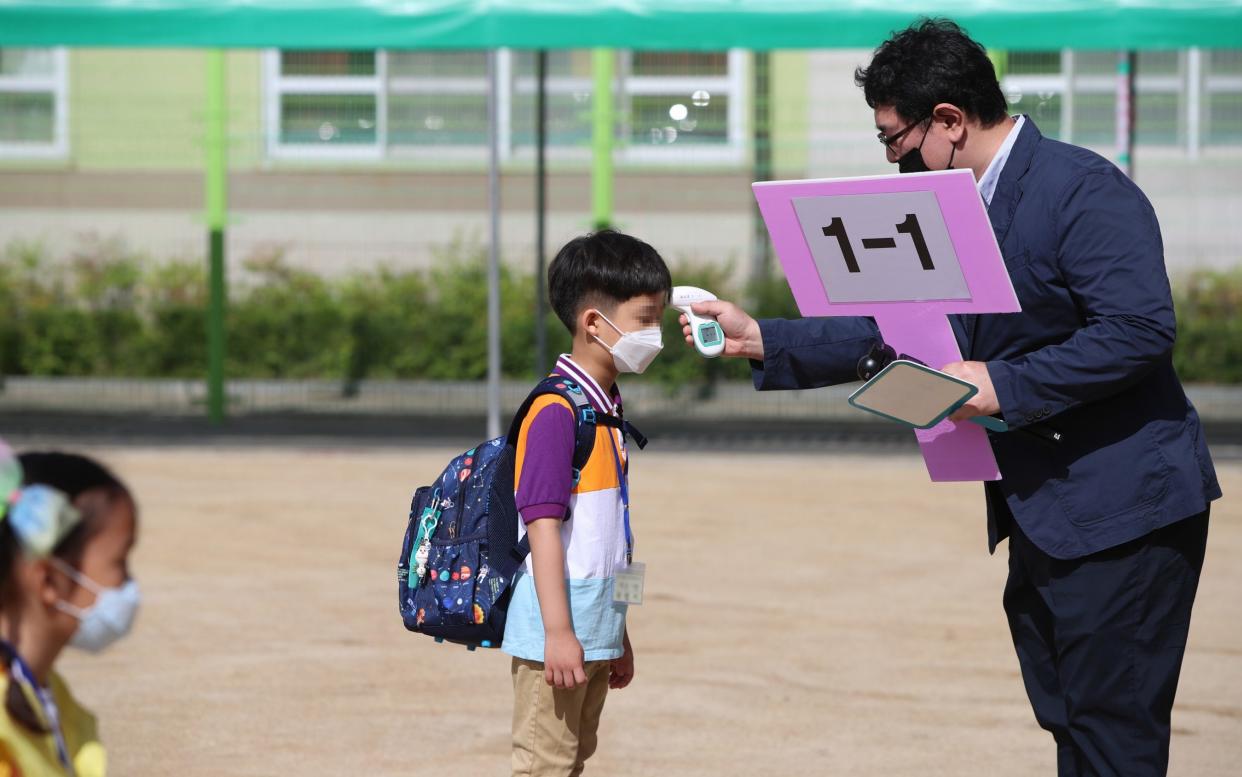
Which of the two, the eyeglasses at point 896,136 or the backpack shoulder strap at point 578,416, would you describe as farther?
the backpack shoulder strap at point 578,416

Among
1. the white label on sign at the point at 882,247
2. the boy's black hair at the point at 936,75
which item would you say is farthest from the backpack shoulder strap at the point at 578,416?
the boy's black hair at the point at 936,75

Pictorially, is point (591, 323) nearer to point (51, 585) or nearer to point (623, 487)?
point (623, 487)

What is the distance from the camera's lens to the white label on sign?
316 cm

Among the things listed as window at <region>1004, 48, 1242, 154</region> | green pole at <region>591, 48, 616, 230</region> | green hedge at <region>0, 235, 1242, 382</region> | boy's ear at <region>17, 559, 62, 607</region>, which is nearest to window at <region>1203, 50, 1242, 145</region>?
window at <region>1004, 48, 1242, 154</region>

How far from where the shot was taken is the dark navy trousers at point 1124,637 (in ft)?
10.7

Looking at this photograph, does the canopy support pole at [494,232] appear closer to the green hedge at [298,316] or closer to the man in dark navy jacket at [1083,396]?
the green hedge at [298,316]

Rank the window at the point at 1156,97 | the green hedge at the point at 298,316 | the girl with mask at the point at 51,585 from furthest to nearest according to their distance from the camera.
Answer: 1. the green hedge at the point at 298,316
2. the window at the point at 1156,97
3. the girl with mask at the point at 51,585

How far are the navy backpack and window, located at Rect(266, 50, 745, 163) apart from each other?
10.2m

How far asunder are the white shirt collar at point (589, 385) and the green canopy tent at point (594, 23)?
7.12 m

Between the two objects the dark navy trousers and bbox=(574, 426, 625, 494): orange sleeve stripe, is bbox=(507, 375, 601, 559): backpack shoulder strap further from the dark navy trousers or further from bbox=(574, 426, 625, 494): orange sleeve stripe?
the dark navy trousers

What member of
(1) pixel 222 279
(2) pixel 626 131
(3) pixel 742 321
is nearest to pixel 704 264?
(2) pixel 626 131

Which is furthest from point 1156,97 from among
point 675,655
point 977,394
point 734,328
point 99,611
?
point 99,611

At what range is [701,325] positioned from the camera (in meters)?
3.58

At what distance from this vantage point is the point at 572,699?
11.6 ft
